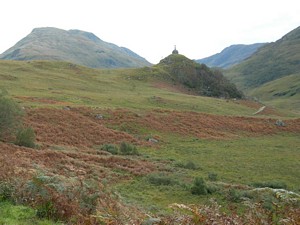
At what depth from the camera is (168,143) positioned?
1692 inches

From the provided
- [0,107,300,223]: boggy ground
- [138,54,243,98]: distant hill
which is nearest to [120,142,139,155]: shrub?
[0,107,300,223]: boggy ground

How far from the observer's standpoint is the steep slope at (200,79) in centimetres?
10281

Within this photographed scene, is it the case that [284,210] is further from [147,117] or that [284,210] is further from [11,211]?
[147,117]

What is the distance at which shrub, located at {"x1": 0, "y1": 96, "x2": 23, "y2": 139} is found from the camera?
2902 cm

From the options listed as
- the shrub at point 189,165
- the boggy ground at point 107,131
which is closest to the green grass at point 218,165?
the shrub at point 189,165

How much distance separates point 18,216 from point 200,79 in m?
99.6

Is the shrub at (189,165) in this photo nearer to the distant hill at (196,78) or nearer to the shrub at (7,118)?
the shrub at (7,118)

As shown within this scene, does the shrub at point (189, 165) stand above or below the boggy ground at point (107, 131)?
below

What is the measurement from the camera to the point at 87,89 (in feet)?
239

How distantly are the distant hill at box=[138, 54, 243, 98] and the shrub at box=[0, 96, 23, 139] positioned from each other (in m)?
73.5

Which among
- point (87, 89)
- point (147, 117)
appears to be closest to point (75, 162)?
point (147, 117)

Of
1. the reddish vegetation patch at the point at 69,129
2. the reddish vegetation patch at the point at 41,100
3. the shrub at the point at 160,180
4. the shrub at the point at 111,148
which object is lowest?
the shrub at the point at 160,180

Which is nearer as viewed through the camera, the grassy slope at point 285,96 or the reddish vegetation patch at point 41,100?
the reddish vegetation patch at point 41,100

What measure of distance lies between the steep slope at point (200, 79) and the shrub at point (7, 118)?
75.1 meters
